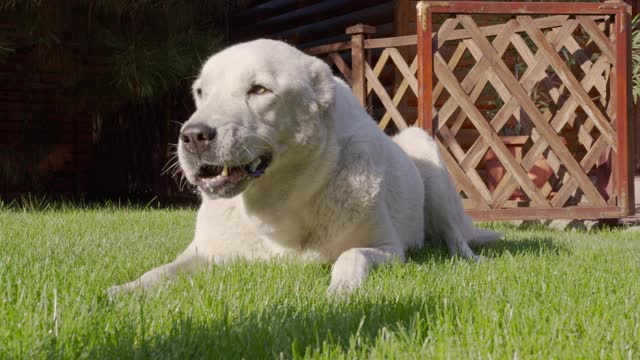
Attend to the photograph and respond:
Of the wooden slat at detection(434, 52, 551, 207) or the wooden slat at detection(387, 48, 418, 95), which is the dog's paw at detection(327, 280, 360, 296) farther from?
the wooden slat at detection(387, 48, 418, 95)

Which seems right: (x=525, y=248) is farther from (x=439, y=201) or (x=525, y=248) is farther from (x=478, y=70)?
(x=478, y=70)

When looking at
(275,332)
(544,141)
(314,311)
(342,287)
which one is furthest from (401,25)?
(275,332)

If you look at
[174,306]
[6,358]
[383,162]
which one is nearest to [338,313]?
[174,306]

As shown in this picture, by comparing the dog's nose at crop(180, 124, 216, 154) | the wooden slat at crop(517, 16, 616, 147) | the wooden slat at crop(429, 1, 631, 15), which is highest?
the wooden slat at crop(429, 1, 631, 15)

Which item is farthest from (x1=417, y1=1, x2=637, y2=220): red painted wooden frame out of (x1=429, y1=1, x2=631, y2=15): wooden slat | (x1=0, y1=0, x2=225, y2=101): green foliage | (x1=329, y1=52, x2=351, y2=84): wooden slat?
(x1=0, y1=0, x2=225, y2=101): green foliage

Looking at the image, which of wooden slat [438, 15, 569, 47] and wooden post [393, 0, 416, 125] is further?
wooden post [393, 0, 416, 125]

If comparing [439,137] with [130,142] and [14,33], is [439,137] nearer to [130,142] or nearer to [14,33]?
[14,33]

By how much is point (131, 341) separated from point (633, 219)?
17.7 feet

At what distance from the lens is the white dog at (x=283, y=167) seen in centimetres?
248

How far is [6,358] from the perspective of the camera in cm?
143

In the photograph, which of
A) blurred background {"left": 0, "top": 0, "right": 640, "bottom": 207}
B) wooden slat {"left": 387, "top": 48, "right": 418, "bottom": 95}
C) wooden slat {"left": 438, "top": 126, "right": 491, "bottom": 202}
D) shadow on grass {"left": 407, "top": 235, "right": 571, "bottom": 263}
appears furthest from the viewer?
blurred background {"left": 0, "top": 0, "right": 640, "bottom": 207}

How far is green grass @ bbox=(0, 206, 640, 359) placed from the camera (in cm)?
155

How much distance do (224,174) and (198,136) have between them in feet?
0.61

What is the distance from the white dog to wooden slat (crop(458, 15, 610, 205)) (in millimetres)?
2450
